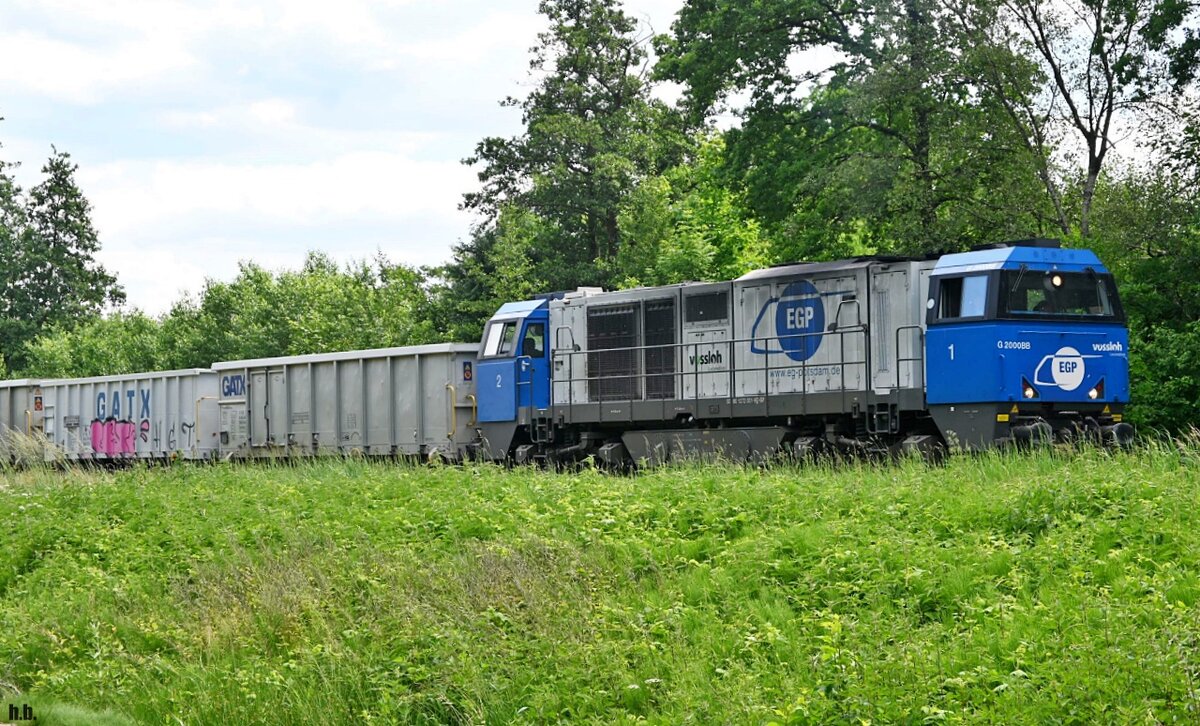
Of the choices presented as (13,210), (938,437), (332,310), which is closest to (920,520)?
(938,437)

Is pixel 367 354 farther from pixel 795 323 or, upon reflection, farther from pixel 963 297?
pixel 963 297

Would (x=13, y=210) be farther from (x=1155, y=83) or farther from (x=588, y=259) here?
(x=1155, y=83)

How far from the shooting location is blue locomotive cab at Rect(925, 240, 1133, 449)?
17031 millimetres

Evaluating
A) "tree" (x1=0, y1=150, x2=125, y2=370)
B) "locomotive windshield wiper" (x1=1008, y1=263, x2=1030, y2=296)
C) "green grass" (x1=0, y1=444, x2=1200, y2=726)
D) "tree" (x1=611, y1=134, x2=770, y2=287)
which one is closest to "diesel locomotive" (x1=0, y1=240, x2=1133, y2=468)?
"locomotive windshield wiper" (x1=1008, y1=263, x2=1030, y2=296)

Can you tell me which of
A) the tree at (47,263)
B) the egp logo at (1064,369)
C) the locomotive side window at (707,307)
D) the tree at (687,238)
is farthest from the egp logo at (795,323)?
the tree at (47,263)

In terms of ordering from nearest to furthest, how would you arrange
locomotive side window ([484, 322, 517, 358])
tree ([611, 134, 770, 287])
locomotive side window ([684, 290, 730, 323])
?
1. locomotive side window ([684, 290, 730, 323])
2. locomotive side window ([484, 322, 517, 358])
3. tree ([611, 134, 770, 287])

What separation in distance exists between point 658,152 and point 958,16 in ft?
83.8

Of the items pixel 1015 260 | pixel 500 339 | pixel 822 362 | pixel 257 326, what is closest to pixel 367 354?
pixel 500 339

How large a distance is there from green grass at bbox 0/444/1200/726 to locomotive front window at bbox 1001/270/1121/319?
3.86m

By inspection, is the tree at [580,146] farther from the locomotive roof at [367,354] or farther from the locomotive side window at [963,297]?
the locomotive side window at [963,297]

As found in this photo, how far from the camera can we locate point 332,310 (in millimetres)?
55500

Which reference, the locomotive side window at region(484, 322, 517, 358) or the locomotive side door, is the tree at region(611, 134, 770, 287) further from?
the locomotive side door

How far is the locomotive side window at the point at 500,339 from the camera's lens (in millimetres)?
24500

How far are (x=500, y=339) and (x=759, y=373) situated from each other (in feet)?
20.2
